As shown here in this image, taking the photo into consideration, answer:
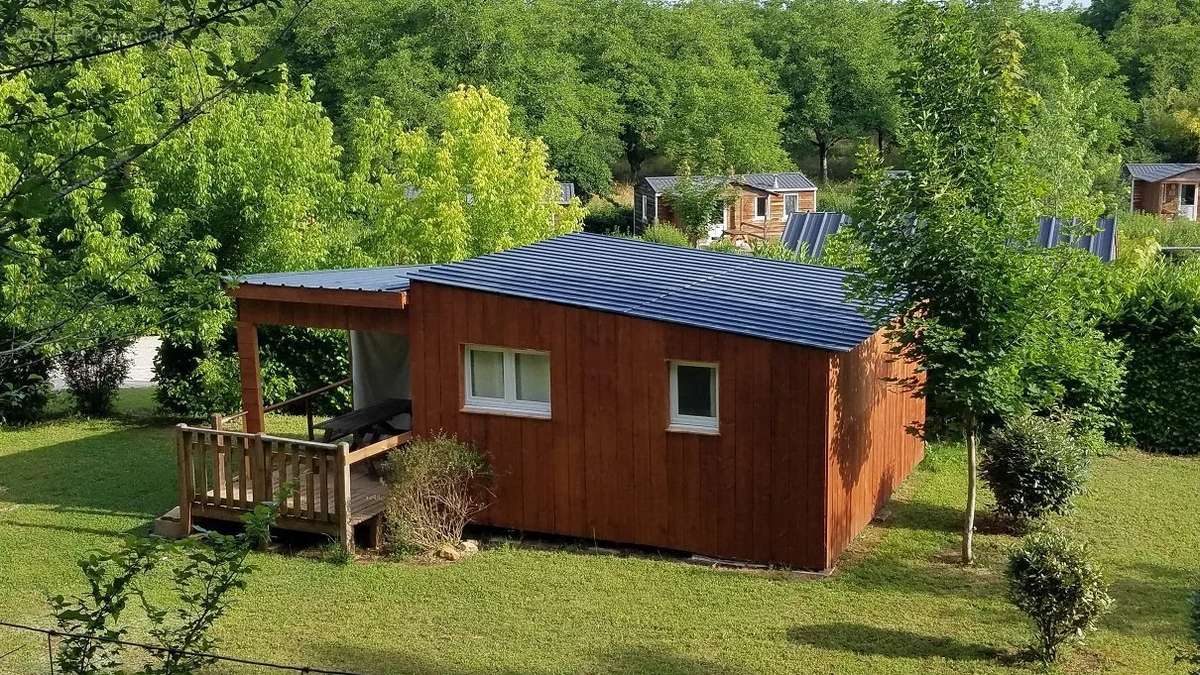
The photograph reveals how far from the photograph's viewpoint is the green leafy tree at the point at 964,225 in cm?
1060

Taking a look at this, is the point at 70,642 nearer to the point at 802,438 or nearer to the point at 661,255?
the point at 802,438

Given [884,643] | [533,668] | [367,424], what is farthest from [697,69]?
[533,668]

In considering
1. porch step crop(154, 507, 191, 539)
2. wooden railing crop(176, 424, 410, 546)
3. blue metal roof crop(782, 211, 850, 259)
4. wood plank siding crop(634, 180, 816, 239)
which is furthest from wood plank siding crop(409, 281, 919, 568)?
wood plank siding crop(634, 180, 816, 239)

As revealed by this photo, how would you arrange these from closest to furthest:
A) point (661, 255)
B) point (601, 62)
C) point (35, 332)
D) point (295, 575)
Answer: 1. point (35, 332)
2. point (295, 575)
3. point (661, 255)
4. point (601, 62)

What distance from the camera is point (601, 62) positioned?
64312mm

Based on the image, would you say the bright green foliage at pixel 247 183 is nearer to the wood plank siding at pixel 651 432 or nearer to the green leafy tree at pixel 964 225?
the wood plank siding at pixel 651 432

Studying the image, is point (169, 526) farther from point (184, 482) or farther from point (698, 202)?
point (698, 202)

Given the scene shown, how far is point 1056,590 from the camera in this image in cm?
886

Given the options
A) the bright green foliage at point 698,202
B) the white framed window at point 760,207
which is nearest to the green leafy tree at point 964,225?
the bright green foliage at point 698,202

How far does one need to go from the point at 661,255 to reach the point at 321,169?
7609mm

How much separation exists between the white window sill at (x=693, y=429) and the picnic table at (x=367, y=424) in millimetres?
3279

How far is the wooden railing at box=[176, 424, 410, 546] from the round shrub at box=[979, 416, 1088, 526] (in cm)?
614

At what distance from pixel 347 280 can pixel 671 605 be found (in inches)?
234

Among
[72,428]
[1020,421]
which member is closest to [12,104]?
[1020,421]
